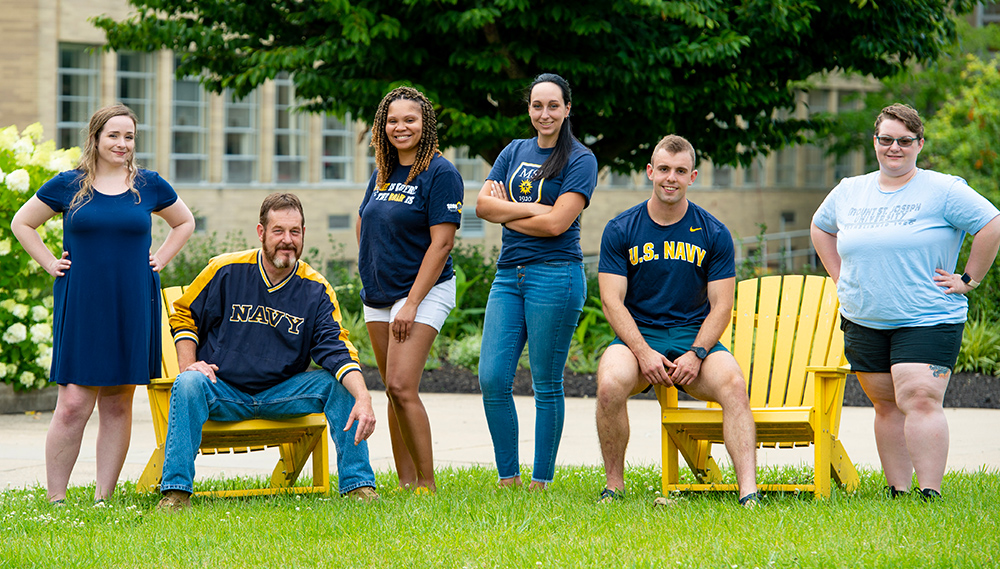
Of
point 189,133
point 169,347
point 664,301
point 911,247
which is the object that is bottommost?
point 169,347

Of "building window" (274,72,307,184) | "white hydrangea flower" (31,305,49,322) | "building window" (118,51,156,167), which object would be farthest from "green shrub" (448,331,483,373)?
"building window" (274,72,307,184)

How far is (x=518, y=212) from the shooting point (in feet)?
18.1

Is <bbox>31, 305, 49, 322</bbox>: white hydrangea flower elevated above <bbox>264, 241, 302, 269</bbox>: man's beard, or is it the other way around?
<bbox>264, 241, 302, 269</bbox>: man's beard

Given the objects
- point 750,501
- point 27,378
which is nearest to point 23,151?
point 27,378

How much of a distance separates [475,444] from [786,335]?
2.67m

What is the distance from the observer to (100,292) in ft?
17.6

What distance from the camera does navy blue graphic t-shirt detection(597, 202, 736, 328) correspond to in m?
5.53

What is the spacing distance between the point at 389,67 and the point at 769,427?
26.4ft

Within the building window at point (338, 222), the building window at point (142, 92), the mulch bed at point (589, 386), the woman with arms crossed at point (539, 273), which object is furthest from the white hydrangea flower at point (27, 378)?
the building window at point (338, 222)

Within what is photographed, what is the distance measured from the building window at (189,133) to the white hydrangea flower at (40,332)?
16017 mm

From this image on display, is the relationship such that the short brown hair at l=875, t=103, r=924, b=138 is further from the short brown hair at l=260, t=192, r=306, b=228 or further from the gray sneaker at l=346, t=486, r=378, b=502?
the gray sneaker at l=346, t=486, r=378, b=502

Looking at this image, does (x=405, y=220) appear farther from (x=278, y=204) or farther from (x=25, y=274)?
(x=25, y=274)

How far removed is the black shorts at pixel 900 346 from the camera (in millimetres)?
5035

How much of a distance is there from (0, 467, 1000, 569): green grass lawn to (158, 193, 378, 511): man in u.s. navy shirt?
437 millimetres
